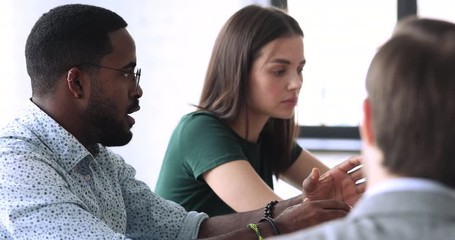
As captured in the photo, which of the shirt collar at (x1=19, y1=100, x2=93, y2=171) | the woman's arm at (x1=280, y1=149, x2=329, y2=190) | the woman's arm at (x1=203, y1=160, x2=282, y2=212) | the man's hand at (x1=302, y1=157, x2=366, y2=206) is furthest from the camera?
the woman's arm at (x1=280, y1=149, x2=329, y2=190)

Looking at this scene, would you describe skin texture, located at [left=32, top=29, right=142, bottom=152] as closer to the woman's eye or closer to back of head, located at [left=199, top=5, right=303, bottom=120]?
back of head, located at [left=199, top=5, right=303, bottom=120]

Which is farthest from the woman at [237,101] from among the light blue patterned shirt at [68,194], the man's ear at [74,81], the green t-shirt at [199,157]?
the man's ear at [74,81]

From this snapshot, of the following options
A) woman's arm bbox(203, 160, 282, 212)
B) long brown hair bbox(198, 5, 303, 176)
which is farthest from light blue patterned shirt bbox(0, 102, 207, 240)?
long brown hair bbox(198, 5, 303, 176)

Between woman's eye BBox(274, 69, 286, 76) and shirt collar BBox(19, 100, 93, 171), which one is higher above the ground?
shirt collar BBox(19, 100, 93, 171)

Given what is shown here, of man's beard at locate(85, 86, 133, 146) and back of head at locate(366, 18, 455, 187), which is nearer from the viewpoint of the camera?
back of head at locate(366, 18, 455, 187)

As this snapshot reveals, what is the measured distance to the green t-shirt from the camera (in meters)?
2.17

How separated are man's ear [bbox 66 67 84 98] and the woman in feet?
1.81

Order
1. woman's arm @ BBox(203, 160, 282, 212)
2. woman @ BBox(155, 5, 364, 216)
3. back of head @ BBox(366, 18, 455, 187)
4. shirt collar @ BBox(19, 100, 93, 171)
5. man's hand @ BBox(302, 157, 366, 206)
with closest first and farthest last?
back of head @ BBox(366, 18, 455, 187) < shirt collar @ BBox(19, 100, 93, 171) < man's hand @ BBox(302, 157, 366, 206) < woman's arm @ BBox(203, 160, 282, 212) < woman @ BBox(155, 5, 364, 216)

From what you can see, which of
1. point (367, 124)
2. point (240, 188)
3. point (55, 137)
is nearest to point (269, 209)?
point (240, 188)

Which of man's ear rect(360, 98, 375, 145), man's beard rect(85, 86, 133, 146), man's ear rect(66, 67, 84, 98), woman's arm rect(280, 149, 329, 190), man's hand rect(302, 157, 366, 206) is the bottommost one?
woman's arm rect(280, 149, 329, 190)

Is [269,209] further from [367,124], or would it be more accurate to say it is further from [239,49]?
[367,124]

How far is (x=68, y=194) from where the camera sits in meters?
1.54

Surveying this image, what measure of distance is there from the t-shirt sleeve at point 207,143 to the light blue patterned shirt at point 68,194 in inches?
8.5

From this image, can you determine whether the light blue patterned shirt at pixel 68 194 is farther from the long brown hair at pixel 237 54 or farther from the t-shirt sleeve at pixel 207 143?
the long brown hair at pixel 237 54
